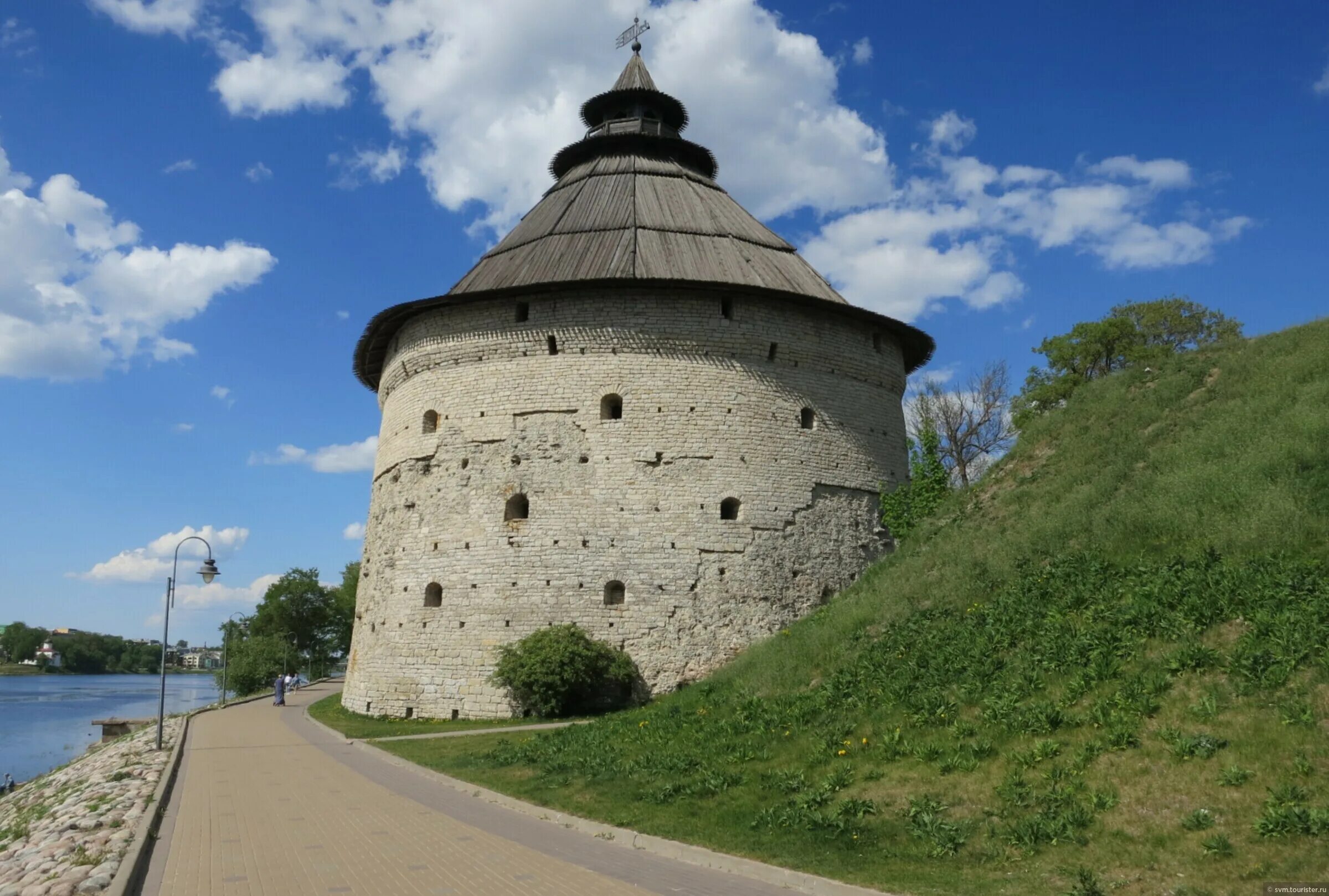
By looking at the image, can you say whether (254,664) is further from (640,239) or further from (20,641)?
(20,641)

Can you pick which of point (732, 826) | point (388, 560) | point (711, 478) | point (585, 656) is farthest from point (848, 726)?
point (388, 560)

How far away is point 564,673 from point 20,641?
13021 cm

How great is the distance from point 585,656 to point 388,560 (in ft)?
20.8

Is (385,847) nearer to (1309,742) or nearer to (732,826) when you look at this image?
(732,826)

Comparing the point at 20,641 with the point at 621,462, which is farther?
the point at 20,641

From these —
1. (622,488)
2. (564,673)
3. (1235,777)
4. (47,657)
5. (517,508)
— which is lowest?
(47,657)

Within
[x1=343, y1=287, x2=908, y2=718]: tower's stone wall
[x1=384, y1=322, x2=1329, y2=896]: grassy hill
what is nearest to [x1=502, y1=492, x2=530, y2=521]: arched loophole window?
[x1=343, y1=287, x2=908, y2=718]: tower's stone wall

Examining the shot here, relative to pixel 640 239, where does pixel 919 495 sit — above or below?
below

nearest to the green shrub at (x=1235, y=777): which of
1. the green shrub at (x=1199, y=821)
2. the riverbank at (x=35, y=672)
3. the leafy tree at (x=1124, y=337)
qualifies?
the green shrub at (x=1199, y=821)

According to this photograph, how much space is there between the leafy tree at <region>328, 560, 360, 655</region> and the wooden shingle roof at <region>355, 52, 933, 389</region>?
102 feet

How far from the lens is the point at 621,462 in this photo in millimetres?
19891

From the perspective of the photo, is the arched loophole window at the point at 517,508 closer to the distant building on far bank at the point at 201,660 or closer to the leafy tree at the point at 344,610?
the leafy tree at the point at 344,610

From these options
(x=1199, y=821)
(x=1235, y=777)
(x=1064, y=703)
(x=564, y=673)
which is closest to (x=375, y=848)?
(x=1064, y=703)

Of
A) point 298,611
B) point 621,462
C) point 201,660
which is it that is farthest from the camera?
point 201,660
